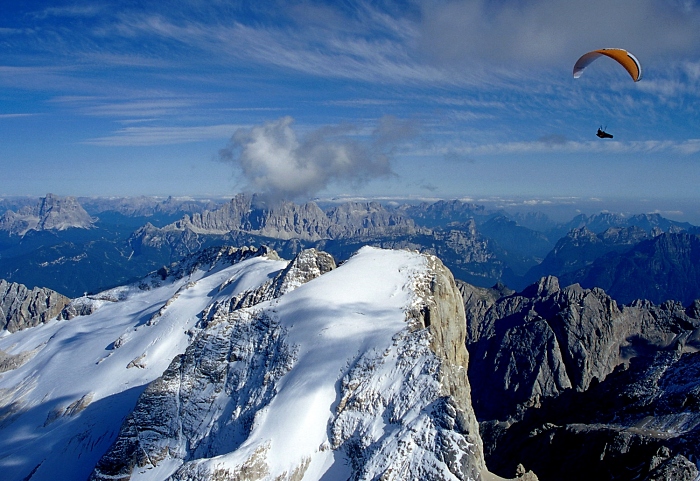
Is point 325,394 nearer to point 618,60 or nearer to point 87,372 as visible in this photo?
point 618,60

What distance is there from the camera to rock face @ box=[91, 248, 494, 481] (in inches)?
1797

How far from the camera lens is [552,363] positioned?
155750mm

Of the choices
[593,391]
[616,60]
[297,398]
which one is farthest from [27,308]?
[616,60]

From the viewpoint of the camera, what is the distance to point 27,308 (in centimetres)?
17762

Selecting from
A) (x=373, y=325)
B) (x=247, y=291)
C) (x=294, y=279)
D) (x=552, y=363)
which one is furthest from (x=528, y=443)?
(x=552, y=363)

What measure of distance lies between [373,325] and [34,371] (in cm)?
11449

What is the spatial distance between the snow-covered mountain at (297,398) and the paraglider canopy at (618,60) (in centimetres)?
3498

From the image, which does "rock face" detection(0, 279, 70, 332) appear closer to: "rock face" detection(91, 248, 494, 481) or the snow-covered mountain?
the snow-covered mountain

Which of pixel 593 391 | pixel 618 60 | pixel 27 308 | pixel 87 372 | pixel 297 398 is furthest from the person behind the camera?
pixel 27 308

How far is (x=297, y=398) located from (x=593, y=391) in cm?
6763

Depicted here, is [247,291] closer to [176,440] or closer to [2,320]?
[176,440]

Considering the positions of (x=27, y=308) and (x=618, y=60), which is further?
(x=27, y=308)

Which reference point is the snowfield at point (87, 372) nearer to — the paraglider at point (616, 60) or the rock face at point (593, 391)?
the rock face at point (593, 391)

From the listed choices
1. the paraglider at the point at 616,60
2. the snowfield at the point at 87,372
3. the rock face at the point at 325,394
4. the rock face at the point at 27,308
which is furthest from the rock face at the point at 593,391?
the rock face at the point at 27,308
